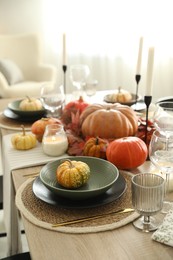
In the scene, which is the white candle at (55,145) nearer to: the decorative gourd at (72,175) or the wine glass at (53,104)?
the decorative gourd at (72,175)

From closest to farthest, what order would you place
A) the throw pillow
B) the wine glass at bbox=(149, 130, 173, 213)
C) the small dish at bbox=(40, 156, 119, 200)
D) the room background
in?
the small dish at bbox=(40, 156, 119, 200) → the wine glass at bbox=(149, 130, 173, 213) → the throw pillow → the room background

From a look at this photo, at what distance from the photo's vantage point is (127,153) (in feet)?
4.05

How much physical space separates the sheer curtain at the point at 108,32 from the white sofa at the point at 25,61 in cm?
29

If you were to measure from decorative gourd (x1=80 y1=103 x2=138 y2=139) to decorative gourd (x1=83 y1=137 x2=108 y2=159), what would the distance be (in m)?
0.11

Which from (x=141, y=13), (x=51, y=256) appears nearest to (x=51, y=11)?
(x=141, y=13)

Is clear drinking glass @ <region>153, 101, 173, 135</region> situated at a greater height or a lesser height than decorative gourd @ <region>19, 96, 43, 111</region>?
greater

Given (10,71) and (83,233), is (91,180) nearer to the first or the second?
(83,233)

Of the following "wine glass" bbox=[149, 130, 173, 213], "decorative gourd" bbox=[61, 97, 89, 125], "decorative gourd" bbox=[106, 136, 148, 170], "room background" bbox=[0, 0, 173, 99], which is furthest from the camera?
"room background" bbox=[0, 0, 173, 99]

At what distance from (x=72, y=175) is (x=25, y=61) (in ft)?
11.0

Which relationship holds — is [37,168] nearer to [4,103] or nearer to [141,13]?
[4,103]

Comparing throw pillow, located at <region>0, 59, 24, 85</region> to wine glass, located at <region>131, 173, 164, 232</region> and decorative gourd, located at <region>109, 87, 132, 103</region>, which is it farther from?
wine glass, located at <region>131, 173, 164, 232</region>

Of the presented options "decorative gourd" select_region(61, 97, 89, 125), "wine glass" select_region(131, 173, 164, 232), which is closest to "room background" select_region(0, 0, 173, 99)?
"decorative gourd" select_region(61, 97, 89, 125)

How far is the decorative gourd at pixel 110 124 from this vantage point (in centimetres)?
146

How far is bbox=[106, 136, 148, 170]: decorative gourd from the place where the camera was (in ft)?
4.06
